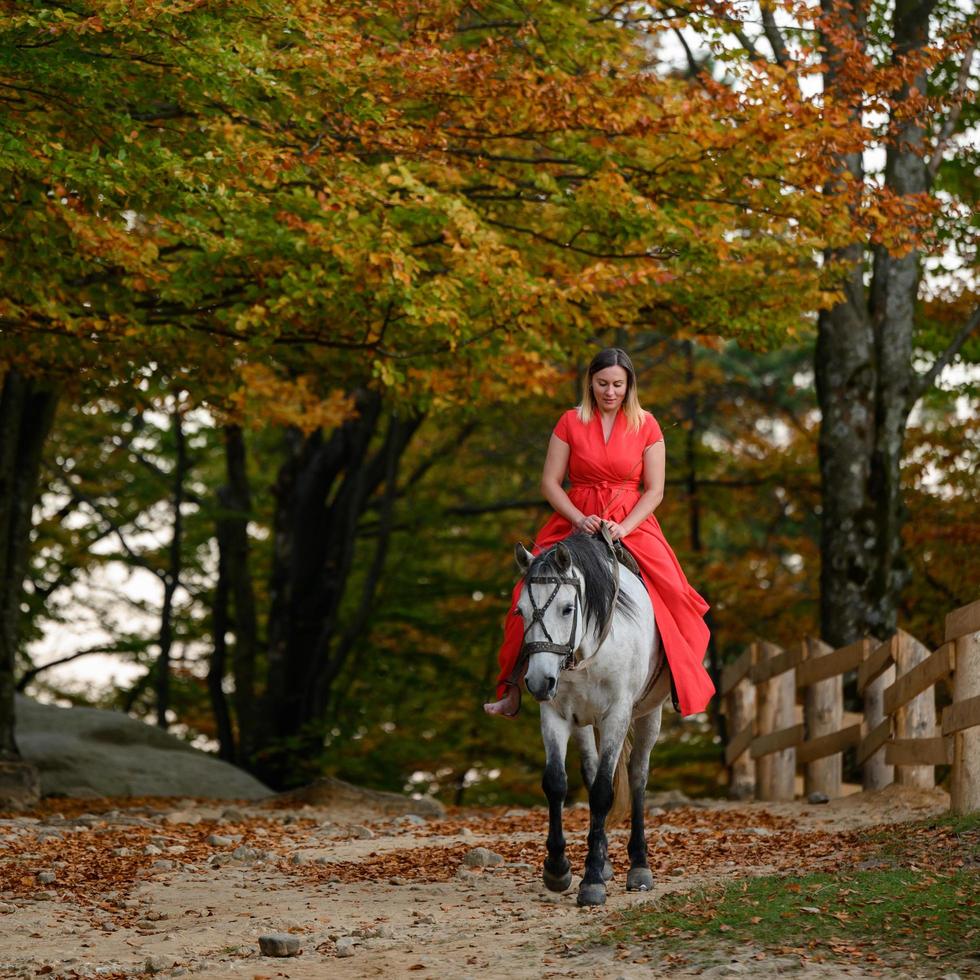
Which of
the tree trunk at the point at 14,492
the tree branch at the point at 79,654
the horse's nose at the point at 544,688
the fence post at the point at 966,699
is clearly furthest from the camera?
the tree branch at the point at 79,654

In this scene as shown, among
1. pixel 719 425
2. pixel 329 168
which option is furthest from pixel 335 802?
pixel 719 425

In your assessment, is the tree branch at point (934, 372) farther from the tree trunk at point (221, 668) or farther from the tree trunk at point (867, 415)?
the tree trunk at point (221, 668)

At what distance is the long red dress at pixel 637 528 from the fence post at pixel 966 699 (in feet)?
6.42

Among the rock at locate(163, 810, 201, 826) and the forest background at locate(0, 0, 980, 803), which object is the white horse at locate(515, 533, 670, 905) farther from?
the rock at locate(163, 810, 201, 826)

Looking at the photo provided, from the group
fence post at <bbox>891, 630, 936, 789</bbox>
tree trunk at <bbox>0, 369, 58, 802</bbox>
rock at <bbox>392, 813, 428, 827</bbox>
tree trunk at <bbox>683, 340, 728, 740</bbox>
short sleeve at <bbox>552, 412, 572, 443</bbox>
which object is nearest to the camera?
short sleeve at <bbox>552, 412, 572, 443</bbox>

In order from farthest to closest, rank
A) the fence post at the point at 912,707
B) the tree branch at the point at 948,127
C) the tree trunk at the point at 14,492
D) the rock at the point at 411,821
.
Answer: the tree branch at the point at 948,127
the tree trunk at the point at 14,492
the rock at the point at 411,821
the fence post at the point at 912,707

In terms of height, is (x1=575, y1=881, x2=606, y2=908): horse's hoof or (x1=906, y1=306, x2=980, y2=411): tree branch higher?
(x1=906, y1=306, x2=980, y2=411): tree branch

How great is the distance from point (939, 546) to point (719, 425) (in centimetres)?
863

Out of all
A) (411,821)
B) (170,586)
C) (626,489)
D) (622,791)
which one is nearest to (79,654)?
(170,586)

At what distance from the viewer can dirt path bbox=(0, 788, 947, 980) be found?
19.3ft

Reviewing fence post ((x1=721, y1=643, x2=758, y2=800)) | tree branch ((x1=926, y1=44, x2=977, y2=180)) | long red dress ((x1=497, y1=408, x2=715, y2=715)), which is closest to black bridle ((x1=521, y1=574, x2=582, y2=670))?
long red dress ((x1=497, y1=408, x2=715, y2=715))

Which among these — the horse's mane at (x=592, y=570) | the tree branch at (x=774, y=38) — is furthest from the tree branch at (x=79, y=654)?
the horse's mane at (x=592, y=570)

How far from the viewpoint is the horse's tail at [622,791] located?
7773 mm

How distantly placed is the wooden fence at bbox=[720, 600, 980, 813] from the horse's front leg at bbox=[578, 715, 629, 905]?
8.68 feet
